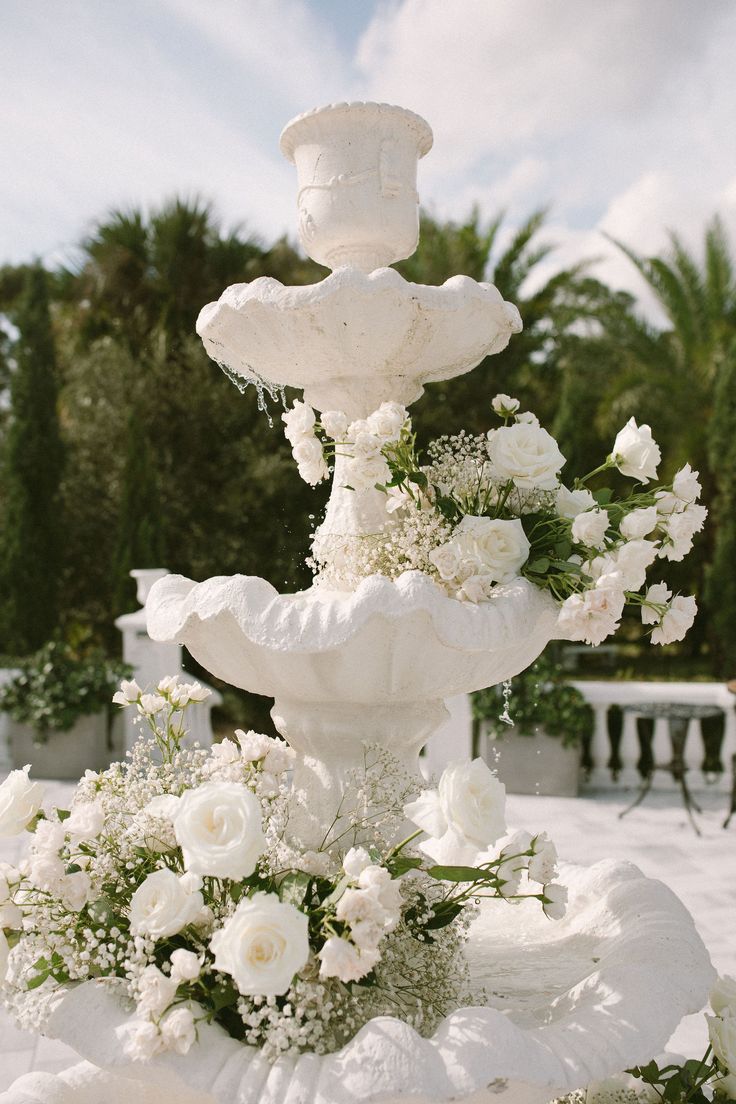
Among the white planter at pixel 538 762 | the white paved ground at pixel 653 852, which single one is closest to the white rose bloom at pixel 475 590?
the white paved ground at pixel 653 852

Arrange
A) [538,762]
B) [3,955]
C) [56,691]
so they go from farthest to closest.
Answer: [56,691] < [538,762] < [3,955]

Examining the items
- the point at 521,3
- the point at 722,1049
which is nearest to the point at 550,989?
the point at 722,1049

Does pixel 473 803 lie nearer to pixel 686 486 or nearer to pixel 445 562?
pixel 445 562

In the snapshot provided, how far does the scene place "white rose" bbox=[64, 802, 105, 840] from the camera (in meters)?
1.91

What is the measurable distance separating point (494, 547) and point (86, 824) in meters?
1.11

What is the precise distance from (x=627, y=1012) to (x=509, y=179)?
50.8 ft

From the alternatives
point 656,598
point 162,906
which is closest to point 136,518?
point 656,598

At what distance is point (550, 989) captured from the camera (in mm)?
2250

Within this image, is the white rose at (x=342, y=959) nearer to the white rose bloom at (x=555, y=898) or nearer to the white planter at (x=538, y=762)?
the white rose bloom at (x=555, y=898)

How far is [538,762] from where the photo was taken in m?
7.26

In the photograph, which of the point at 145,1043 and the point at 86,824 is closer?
the point at 145,1043

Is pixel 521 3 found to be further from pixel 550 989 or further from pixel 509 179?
pixel 509 179

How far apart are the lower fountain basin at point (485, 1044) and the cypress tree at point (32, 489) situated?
9948 mm

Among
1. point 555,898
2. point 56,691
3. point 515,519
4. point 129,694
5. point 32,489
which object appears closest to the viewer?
point 555,898
